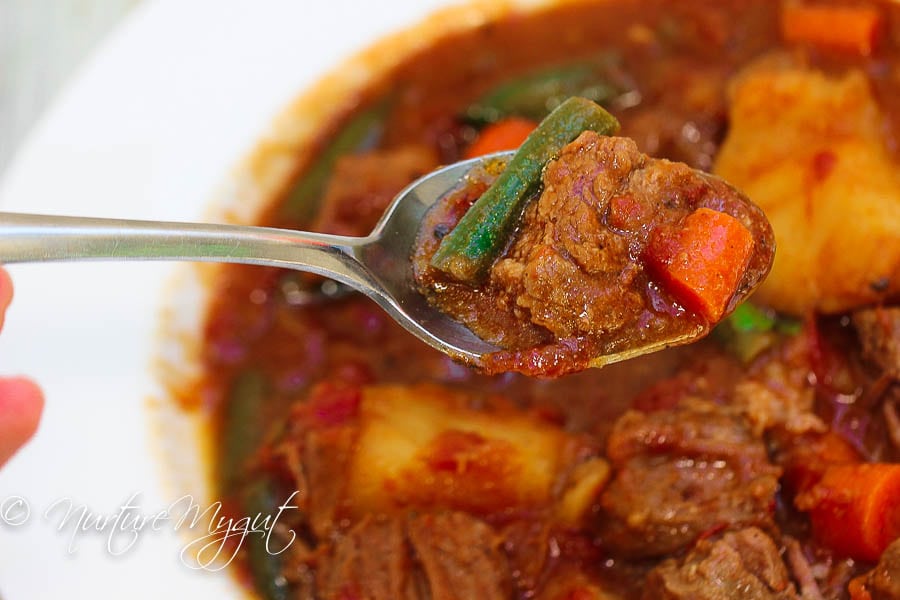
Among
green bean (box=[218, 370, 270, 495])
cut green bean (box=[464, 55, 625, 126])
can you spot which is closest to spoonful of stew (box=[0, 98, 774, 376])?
green bean (box=[218, 370, 270, 495])

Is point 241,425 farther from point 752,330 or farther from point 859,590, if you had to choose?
point 859,590

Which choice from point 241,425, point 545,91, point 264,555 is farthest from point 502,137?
point 264,555

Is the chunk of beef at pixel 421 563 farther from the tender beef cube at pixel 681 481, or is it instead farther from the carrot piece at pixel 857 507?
the carrot piece at pixel 857 507

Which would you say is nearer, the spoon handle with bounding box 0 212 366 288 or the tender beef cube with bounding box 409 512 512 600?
the spoon handle with bounding box 0 212 366 288

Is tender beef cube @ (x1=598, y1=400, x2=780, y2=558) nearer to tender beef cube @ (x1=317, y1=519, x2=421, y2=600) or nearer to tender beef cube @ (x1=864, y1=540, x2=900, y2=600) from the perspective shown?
tender beef cube @ (x1=864, y1=540, x2=900, y2=600)

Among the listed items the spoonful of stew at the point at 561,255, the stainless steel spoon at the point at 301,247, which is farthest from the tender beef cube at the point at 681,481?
the stainless steel spoon at the point at 301,247

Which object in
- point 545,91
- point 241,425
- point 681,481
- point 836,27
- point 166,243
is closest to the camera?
point 166,243

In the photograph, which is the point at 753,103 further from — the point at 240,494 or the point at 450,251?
the point at 240,494
